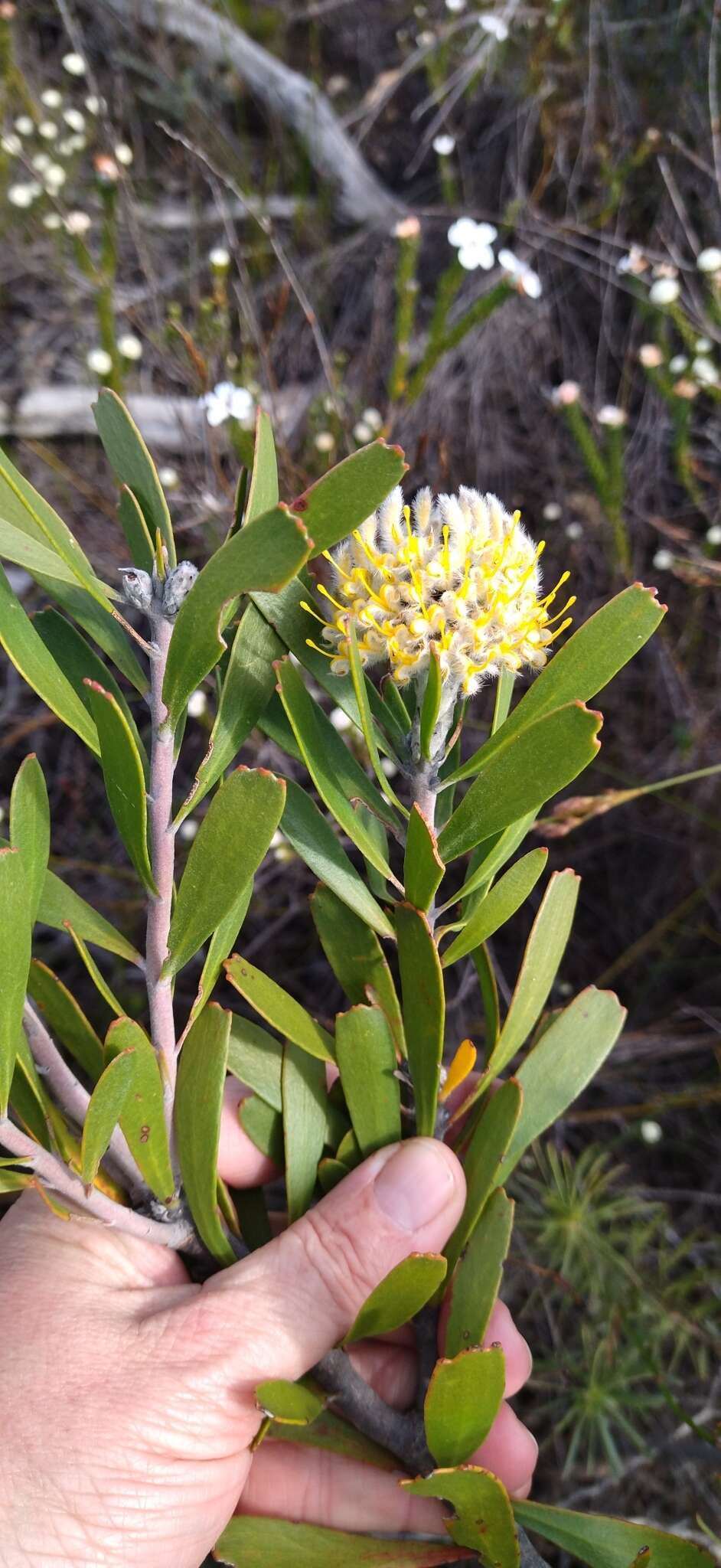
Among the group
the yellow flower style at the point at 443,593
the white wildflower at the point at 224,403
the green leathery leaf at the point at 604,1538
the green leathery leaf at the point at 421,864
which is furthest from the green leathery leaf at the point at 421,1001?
the white wildflower at the point at 224,403

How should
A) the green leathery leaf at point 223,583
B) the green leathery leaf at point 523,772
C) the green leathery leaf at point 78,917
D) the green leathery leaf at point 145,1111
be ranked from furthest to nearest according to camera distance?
the green leathery leaf at point 78,917 < the green leathery leaf at point 145,1111 < the green leathery leaf at point 523,772 < the green leathery leaf at point 223,583

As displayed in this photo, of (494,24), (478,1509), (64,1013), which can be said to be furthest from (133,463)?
(494,24)

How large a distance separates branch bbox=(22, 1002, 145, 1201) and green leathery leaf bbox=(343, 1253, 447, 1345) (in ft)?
1.01

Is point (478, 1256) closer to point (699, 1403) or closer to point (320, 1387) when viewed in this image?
point (320, 1387)

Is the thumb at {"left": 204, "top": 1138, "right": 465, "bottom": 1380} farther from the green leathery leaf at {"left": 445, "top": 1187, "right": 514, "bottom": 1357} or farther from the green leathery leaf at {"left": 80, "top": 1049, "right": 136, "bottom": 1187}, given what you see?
the green leathery leaf at {"left": 80, "top": 1049, "right": 136, "bottom": 1187}

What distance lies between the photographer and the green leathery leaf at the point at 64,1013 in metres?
1.18

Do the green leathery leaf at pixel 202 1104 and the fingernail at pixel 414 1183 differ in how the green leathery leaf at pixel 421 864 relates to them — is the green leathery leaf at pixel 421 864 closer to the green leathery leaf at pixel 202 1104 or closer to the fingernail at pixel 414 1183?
the green leathery leaf at pixel 202 1104

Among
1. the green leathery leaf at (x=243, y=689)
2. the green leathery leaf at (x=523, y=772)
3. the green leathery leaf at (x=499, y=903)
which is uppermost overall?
the green leathery leaf at (x=243, y=689)

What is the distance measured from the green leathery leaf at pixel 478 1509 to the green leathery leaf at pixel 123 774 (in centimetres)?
68

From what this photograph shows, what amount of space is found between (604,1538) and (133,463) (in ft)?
4.43

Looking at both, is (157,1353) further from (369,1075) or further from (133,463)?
(133,463)

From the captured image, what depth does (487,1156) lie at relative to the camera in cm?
118

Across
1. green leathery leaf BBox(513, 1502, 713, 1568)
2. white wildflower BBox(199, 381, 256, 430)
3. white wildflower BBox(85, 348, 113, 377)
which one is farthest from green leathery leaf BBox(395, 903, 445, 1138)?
white wildflower BBox(85, 348, 113, 377)

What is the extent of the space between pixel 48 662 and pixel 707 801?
187 cm
